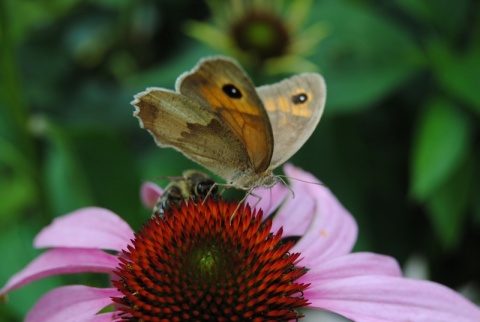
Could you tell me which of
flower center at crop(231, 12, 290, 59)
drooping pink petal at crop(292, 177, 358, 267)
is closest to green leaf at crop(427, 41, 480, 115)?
flower center at crop(231, 12, 290, 59)

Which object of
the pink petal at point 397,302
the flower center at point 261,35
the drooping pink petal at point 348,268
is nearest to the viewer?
the pink petal at point 397,302

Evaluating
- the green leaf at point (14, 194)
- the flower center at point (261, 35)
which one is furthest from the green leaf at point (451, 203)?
the green leaf at point (14, 194)

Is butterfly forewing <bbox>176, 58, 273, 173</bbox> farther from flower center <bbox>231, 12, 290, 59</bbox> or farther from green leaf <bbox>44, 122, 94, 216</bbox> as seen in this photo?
flower center <bbox>231, 12, 290, 59</bbox>

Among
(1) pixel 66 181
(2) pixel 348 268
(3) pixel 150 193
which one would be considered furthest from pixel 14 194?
(2) pixel 348 268

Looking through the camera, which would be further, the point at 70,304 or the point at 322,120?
the point at 322,120

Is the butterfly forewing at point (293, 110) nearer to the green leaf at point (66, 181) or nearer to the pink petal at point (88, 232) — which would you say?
the pink petal at point (88, 232)

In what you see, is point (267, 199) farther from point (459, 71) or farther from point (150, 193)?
point (459, 71)

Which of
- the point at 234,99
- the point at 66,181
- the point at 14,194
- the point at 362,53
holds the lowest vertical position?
the point at 234,99

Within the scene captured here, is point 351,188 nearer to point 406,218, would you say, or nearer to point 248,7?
point 406,218
